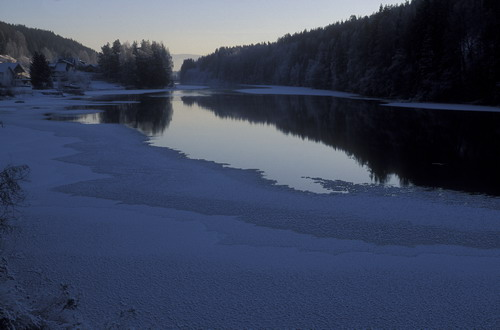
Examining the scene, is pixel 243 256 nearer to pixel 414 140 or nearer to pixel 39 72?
pixel 414 140

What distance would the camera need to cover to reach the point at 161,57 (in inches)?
3821

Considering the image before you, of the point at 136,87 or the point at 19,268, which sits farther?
the point at 136,87

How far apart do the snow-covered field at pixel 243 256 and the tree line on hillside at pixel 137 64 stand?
3330 inches

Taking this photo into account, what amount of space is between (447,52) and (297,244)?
5008 centimetres

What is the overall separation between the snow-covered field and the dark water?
2.64 metres

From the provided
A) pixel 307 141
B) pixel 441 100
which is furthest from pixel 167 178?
pixel 441 100

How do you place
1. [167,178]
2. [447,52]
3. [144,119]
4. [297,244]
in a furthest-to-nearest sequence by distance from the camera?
[447,52] → [144,119] → [167,178] → [297,244]

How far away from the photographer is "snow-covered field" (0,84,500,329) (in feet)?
21.3

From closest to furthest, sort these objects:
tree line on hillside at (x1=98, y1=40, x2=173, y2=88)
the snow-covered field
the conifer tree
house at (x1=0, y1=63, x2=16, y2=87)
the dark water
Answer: the snow-covered field, the dark water, house at (x1=0, y1=63, x2=16, y2=87), the conifer tree, tree line on hillside at (x1=98, y1=40, x2=173, y2=88)

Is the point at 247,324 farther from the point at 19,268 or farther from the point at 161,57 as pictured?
the point at 161,57

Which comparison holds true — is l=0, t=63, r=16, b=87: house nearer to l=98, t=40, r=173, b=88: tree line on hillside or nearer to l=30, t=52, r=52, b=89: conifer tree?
l=30, t=52, r=52, b=89: conifer tree

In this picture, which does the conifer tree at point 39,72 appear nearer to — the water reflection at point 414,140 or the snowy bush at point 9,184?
the water reflection at point 414,140

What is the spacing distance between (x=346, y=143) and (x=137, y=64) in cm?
8011

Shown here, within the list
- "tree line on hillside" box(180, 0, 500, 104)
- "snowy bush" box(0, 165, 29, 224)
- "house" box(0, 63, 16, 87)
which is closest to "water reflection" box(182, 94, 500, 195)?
"tree line on hillside" box(180, 0, 500, 104)
